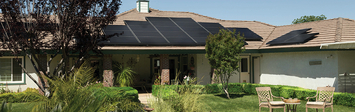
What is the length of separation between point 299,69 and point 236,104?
16.5 ft

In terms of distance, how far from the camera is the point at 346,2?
186ft

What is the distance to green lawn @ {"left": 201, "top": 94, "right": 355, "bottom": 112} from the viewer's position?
11711 mm

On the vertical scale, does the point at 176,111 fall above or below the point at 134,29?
below

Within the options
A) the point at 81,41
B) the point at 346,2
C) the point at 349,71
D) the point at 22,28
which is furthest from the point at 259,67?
the point at 346,2

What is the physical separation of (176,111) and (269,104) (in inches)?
171

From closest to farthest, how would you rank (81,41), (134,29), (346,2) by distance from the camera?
(81,41) < (134,29) < (346,2)

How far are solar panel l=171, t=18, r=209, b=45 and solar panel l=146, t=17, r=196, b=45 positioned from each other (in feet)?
1.27

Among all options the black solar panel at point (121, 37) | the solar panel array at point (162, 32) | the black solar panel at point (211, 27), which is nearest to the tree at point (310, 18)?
the black solar panel at point (211, 27)

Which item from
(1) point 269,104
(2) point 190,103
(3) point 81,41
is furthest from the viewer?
(3) point 81,41

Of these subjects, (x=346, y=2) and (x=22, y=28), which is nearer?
(x=22, y=28)

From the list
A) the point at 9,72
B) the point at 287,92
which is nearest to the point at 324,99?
the point at 287,92

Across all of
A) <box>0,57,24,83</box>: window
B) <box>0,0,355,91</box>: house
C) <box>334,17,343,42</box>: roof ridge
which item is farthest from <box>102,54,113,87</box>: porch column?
<box>334,17,343,42</box>: roof ridge

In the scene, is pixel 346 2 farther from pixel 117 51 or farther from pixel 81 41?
pixel 81 41

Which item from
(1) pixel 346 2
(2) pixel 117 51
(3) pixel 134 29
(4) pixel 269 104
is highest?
(1) pixel 346 2
